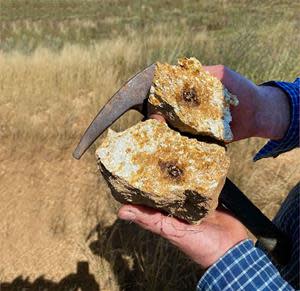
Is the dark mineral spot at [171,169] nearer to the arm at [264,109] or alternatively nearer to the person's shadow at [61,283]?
the arm at [264,109]

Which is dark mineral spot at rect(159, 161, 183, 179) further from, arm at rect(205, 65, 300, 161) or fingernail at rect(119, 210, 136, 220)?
arm at rect(205, 65, 300, 161)

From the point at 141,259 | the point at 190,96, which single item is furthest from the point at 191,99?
the point at 141,259

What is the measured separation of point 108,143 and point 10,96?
8.80ft

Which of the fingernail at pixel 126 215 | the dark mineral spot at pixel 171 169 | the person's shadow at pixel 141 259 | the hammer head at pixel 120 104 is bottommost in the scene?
the person's shadow at pixel 141 259

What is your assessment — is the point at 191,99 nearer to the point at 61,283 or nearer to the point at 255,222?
the point at 255,222

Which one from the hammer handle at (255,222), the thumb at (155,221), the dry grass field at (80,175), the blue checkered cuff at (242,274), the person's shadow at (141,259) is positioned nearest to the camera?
the blue checkered cuff at (242,274)

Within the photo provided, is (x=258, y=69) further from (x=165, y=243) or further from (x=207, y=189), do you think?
(x=207, y=189)

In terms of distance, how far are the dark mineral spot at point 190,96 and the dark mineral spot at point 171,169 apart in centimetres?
18

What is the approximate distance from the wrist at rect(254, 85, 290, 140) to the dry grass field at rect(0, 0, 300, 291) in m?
1.18

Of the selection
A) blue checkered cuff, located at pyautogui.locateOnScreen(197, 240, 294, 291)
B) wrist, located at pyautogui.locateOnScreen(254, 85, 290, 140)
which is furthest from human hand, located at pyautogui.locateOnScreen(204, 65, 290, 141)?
blue checkered cuff, located at pyautogui.locateOnScreen(197, 240, 294, 291)

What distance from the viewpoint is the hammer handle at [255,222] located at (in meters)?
1.46

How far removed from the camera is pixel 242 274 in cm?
126

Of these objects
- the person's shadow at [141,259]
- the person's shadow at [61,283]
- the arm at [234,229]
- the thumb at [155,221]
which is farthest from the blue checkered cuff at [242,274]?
the person's shadow at [61,283]

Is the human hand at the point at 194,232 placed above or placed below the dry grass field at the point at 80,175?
above
